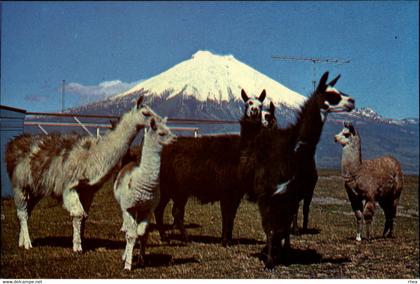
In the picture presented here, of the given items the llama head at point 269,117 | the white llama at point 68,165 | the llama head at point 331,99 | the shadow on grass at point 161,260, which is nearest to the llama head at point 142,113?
the white llama at point 68,165

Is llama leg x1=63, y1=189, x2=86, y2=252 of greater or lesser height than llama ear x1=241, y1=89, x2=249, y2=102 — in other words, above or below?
below

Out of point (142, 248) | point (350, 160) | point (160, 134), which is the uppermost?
point (160, 134)

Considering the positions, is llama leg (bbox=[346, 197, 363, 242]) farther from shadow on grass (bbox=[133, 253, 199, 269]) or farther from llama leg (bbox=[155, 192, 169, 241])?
llama leg (bbox=[155, 192, 169, 241])

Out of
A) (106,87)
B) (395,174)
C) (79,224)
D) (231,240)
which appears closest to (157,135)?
(79,224)

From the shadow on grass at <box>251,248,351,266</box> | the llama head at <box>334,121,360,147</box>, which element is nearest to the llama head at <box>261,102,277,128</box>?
the llama head at <box>334,121,360,147</box>

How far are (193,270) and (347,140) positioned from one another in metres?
2.92

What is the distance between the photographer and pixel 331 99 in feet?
16.4

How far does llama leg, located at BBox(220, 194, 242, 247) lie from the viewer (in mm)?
5863

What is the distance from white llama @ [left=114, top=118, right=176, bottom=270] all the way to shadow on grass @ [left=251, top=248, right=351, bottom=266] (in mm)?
1571

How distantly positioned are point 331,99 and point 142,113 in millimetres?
2059

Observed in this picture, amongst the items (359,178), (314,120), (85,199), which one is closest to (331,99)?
(314,120)

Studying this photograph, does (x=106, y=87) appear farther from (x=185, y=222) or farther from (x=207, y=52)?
(x=185, y=222)

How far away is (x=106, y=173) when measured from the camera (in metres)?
4.93

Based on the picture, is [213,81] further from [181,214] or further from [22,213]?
[22,213]
